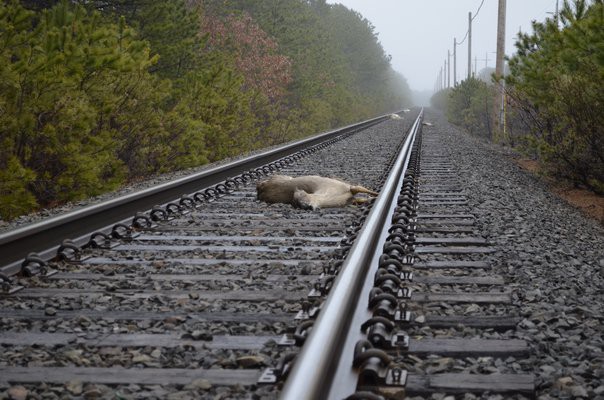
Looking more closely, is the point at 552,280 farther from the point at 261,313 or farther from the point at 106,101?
the point at 106,101

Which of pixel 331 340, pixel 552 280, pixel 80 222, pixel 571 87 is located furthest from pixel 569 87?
pixel 331 340

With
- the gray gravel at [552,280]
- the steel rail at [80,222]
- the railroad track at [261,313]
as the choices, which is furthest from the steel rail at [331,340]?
the steel rail at [80,222]

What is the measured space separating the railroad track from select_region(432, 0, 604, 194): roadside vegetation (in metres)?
4.56

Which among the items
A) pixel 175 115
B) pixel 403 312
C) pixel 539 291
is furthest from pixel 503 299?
pixel 175 115

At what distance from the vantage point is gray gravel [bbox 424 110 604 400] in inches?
101

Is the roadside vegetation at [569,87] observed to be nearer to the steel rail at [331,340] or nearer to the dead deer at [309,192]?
the dead deer at [309,192]

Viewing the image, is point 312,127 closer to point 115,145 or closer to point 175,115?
point 175,115

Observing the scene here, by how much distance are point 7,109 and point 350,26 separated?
67162 mm

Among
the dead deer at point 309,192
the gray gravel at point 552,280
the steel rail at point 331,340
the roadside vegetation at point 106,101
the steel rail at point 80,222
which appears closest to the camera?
the steel rail at point 331,340

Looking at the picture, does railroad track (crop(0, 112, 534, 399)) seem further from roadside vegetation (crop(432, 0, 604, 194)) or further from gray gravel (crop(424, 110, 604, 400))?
roadside vegetation (crop(432, 0, 604, 194))

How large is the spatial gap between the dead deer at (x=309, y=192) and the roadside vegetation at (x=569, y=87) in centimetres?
376

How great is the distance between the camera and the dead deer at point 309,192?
22.5 ft

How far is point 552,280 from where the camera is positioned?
159 inches

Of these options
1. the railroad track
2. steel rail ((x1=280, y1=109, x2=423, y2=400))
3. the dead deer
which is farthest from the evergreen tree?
steel rail ((x1=280, y1=109, x2=423, y2=400))
